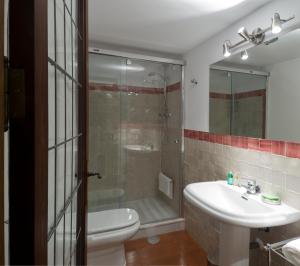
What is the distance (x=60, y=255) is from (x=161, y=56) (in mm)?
2256

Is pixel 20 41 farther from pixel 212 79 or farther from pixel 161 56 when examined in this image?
pixel 161 56

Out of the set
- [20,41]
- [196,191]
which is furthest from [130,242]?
[20,41]

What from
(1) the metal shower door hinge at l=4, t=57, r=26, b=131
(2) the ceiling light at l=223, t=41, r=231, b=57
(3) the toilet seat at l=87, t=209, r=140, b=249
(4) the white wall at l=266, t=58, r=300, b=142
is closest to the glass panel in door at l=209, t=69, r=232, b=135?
(2) the ceiling light at l=223, t=41, r=231, b=57

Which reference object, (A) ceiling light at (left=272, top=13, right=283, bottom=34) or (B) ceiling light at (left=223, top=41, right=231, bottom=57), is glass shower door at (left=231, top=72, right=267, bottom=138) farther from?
(A) ceiling light at (left=272, top=13, right=283, bottom=34)

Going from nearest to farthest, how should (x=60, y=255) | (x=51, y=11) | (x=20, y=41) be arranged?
(x=20, y=41) < (x=51, y=11) < (x=60, y=255)

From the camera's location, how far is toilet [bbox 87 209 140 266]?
1.57 metres

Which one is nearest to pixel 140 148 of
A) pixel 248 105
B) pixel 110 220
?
pixel 110 220

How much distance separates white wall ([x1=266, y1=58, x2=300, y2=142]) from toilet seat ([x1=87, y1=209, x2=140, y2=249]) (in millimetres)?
1337

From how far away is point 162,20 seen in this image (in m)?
1.66

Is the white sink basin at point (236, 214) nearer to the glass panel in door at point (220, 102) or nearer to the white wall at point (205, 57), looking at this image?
the glass panel in door at point (220, 102)

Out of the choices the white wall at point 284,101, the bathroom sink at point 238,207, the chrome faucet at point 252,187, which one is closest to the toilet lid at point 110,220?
the bathroom sink at point 238,207

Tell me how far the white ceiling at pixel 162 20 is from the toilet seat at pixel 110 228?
1.76 meters

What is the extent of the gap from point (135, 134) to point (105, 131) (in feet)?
1.38

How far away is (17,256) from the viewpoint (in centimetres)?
40
